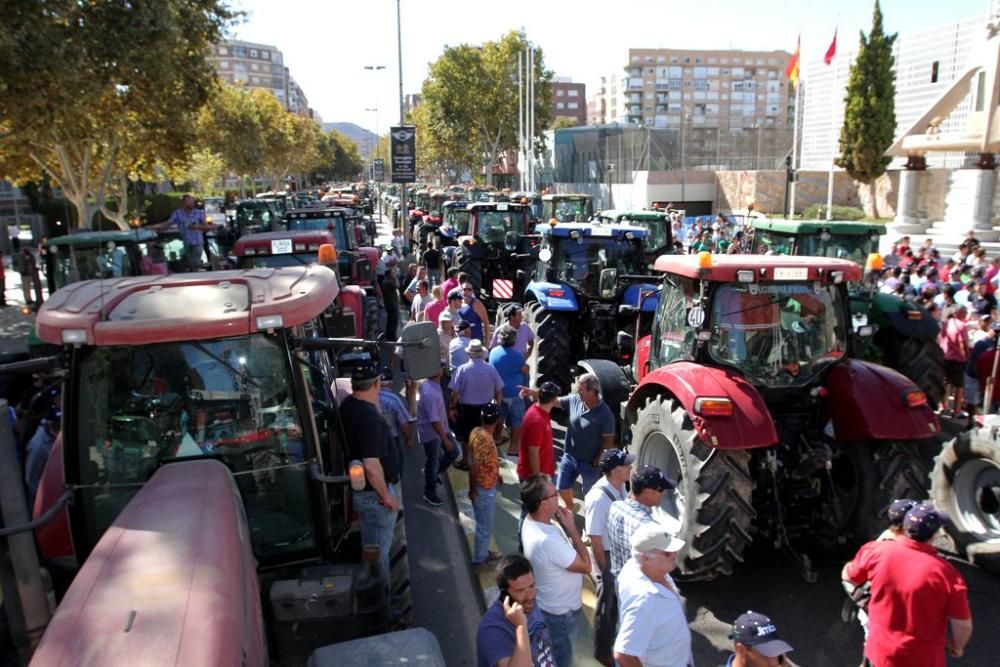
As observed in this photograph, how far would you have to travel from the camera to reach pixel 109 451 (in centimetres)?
350

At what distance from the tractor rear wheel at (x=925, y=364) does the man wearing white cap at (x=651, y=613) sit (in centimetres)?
605

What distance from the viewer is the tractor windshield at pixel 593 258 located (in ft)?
32.4

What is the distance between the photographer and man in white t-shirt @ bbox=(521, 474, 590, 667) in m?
3.79

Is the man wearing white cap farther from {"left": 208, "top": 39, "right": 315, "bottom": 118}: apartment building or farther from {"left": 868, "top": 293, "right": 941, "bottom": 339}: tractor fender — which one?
{"left": 208, "top": 39, "right": 315, "bottom": 118}: apartment building

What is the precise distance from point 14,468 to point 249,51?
146 metres

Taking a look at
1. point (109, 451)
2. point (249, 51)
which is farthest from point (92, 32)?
point (249, 51)

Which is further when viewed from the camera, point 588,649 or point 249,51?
point 249,51

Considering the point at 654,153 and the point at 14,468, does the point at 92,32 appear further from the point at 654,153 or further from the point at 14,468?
the point at 654,153

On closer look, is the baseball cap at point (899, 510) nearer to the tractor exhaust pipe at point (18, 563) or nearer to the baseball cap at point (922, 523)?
the baseball cap at point (922, 523)

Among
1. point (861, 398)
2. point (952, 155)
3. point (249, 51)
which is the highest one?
point (249, 51)

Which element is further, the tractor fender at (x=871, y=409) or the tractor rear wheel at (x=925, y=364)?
the tractor rear wheel at (x=925, y=364)

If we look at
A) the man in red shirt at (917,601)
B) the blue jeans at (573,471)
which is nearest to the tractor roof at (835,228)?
the blue jeans at (573,471)

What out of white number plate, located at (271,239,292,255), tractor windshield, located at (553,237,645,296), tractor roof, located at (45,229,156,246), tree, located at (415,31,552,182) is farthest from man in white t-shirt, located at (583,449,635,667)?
tree, located at (415,31,552,182)

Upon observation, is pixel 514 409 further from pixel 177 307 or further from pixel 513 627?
pixel 177 307
